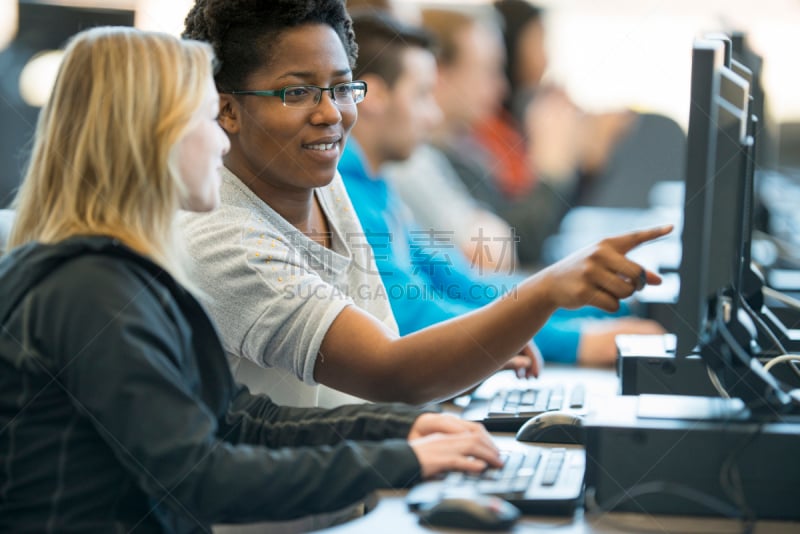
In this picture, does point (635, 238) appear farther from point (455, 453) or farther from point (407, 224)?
point (407, 224)

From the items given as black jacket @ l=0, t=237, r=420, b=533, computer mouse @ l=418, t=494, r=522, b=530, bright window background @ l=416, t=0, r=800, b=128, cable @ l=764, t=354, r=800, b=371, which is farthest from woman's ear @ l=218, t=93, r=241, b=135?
bright window background @ l=416, t=0, r=800, b=128

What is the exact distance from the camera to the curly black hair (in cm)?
152

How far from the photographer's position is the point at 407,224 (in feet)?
8.81

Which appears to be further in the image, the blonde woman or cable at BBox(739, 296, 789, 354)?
cable at BBox(739, 296, 789, 354)

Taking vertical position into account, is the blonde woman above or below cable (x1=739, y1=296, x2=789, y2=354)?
above

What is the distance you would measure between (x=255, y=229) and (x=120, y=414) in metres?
0.54

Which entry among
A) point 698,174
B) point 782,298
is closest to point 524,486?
point 698,174

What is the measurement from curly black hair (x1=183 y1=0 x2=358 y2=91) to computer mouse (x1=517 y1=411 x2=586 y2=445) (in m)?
0.69

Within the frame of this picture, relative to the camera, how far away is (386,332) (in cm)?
144

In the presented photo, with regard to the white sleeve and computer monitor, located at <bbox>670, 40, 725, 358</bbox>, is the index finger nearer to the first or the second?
computer monitor, located at <bbox>670, 40, 725, 358</bbox>

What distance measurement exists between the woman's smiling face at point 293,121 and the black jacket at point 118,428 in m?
0.48

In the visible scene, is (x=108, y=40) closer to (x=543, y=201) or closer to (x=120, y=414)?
(x=120, y=414)

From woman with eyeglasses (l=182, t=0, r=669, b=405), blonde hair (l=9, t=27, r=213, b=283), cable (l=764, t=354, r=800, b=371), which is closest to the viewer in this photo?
blonde hair (l=9, t=27, r=213, b=283)

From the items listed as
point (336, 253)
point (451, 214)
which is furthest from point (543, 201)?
point (336, 253)
